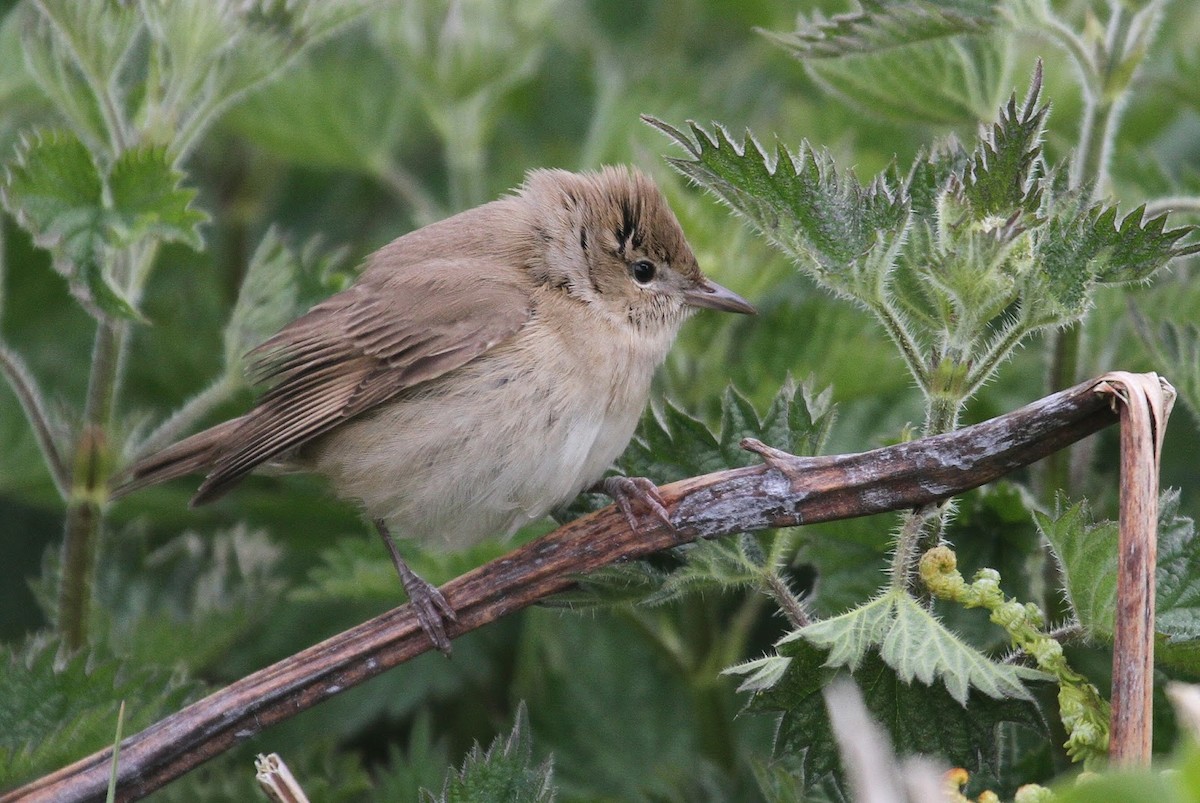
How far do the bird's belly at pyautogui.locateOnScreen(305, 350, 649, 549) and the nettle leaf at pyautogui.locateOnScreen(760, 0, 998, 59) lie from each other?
79 centimetres

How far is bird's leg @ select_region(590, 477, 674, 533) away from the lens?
2145 mm

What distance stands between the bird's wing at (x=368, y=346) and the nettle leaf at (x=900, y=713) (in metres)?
1.04

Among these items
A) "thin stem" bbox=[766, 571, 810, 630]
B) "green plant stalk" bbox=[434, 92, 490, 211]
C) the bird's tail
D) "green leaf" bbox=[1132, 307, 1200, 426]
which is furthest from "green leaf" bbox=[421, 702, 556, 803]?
"green plant stalk" bbox=[434, 92, 490, 211]

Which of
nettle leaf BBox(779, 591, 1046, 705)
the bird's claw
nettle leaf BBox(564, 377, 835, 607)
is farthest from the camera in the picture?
the bird's claw

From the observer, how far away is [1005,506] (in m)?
2.47

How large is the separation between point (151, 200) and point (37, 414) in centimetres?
54

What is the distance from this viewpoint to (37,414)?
2.67 m

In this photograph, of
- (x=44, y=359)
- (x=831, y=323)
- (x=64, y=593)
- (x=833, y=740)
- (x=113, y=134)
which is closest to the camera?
(x=833, y=740)

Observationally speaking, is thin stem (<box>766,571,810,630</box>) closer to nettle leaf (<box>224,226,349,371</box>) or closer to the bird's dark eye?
the bird's dark eye

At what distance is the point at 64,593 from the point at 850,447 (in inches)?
71.0

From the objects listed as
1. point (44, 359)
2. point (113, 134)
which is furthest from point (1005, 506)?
point (44, 359)

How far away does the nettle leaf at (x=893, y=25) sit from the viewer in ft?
7.68

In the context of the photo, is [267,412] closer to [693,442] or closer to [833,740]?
[693,442]

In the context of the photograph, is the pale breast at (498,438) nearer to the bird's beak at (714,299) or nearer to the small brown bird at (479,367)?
the small brown bird at (479,367)
